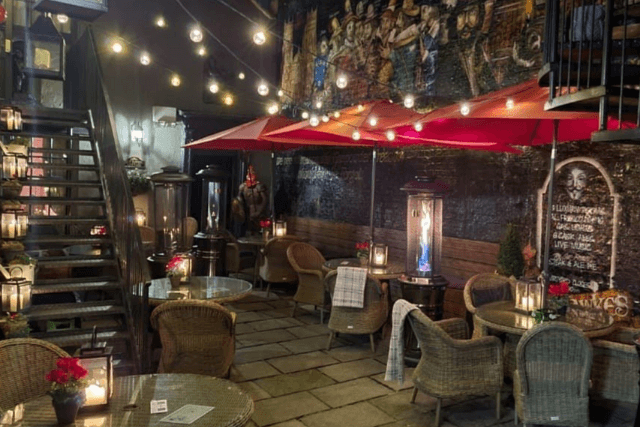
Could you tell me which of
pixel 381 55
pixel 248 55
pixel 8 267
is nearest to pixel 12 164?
pixel 8 267

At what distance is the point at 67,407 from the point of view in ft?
7.89

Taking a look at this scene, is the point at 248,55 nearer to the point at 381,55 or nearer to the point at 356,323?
the point at 381,55

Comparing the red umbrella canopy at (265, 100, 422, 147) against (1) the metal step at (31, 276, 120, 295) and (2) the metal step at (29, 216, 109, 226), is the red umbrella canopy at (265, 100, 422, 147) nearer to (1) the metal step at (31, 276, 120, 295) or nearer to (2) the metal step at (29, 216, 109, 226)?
(2) the metal step at (29, 216, 109, 226)

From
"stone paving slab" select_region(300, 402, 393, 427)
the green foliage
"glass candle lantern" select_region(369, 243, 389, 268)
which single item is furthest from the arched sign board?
"stone paving slab" select_region(300, 402, 393, 427)

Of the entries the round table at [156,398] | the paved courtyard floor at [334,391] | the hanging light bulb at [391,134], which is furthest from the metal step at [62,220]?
the round table at [156,398]

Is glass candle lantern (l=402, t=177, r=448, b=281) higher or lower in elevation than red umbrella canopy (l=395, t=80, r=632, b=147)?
lower

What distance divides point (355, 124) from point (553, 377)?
3882mm

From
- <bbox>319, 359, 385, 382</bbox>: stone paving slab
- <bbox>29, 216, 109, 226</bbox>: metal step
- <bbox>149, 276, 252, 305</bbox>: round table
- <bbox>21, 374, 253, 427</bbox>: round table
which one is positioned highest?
<bbox>29, 216, 109, 226</bbox>: metal step

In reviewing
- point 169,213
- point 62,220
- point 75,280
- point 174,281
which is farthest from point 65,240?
point 174,281

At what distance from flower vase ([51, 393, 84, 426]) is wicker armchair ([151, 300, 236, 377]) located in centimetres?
183

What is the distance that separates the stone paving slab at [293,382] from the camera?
4.94 m

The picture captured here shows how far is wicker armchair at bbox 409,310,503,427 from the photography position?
4.17 metres

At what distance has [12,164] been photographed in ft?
19.6

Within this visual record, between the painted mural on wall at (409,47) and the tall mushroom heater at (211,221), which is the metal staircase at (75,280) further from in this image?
the painted mural on wall at (409,47)
